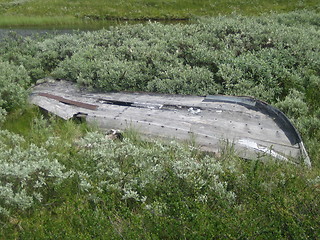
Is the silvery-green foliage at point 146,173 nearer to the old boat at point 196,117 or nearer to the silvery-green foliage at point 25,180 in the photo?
the silvery-green foliage at point 25,180

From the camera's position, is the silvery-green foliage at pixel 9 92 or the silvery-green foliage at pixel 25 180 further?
the silvery-green foliage at pixel 9 92

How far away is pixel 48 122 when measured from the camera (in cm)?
1008

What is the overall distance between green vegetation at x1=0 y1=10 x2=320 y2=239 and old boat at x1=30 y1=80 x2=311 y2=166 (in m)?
0.42

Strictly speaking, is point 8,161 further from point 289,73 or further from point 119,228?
point 289,73

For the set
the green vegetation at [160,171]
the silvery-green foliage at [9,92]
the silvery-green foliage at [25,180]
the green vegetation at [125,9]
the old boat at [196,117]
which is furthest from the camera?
the green vegetation at [125,9]

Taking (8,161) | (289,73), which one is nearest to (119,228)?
(8,161)

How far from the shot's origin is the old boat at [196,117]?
777cm

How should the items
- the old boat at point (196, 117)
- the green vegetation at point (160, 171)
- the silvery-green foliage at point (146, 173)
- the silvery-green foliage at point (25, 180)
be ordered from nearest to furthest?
the green vegetation at point (160, 171)
the silvery-green foliage at point (25, 180)
the silvery-green foliage at point (146, 173)
the old boat at point (196, 117)

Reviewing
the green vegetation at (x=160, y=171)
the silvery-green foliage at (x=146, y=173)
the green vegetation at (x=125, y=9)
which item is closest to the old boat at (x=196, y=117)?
the green vegetation at (x=160, y=171)

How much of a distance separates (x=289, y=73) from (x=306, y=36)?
3580 millimetres

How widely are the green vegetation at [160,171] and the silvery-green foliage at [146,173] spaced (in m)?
0.02

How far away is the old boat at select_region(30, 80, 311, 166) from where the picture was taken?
777 centimetres

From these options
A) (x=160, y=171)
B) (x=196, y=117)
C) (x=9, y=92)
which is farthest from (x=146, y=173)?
(x=9, y=92)

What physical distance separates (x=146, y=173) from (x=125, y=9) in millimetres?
26212
